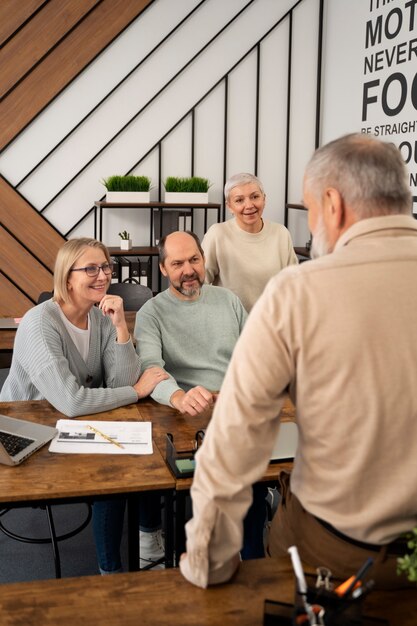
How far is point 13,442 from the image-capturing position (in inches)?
81.0

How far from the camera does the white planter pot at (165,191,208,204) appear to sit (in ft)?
20.0

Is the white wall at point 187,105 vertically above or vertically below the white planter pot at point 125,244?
above

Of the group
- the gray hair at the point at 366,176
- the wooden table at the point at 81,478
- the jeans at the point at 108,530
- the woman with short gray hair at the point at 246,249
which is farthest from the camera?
the woman with short gray hair at the point at 246,249

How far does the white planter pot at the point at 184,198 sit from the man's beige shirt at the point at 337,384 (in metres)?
4.96

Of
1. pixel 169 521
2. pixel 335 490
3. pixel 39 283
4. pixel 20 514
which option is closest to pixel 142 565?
pixel 169 521

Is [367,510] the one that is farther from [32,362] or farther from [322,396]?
[32,362]

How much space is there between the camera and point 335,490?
1.28 meters

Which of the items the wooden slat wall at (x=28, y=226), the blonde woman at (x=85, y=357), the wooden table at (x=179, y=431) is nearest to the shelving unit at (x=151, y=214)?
the wooden slat wall at (x=28, y=226)

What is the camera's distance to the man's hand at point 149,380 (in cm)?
254

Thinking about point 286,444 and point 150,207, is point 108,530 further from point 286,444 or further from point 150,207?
point 150,207

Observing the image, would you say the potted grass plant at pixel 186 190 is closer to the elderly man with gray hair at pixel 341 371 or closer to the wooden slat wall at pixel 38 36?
the wooden slat wall at pixel 38 36

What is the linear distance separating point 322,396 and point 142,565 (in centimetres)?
177

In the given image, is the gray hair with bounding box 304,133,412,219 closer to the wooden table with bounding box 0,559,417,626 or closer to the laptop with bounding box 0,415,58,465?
the wooden table with bounding box 0,559,417,626

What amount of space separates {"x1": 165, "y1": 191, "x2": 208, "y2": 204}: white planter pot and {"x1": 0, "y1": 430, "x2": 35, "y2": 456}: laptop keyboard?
4.23 meters
